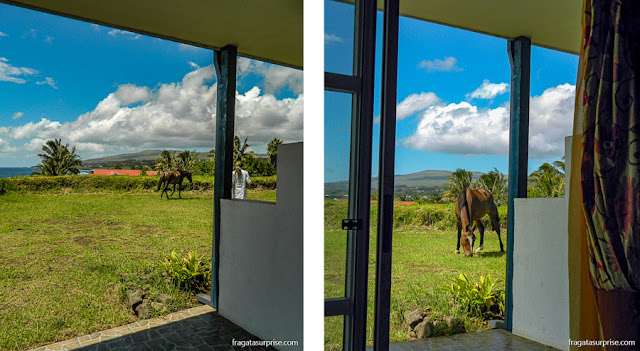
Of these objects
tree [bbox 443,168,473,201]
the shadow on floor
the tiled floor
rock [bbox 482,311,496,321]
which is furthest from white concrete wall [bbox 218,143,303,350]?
tree [bbox 443,168,473,201]

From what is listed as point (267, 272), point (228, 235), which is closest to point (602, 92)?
point (267, 272)

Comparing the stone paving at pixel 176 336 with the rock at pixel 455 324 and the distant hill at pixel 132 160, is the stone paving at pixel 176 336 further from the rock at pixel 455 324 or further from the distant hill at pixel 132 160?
the distant hill at pixel 132 160

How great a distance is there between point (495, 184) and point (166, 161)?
482 cm

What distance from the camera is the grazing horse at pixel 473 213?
521cm

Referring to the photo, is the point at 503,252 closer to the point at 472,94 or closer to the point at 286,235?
the point at 472,94

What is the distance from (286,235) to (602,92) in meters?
1.33

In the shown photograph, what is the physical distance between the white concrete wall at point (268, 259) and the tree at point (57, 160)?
3.40 m

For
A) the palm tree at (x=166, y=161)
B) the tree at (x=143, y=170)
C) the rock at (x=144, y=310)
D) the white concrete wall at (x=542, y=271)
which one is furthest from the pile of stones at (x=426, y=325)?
the tree at (x=143, y=170)

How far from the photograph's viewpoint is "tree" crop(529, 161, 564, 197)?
16.7ft

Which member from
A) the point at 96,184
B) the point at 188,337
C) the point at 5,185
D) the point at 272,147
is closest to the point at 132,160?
the point at 96,184

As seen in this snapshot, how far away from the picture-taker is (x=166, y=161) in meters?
5.51

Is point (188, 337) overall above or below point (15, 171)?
below

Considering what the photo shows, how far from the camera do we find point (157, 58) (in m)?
5.48

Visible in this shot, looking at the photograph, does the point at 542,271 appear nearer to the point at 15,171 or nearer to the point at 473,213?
the point at 473,213
